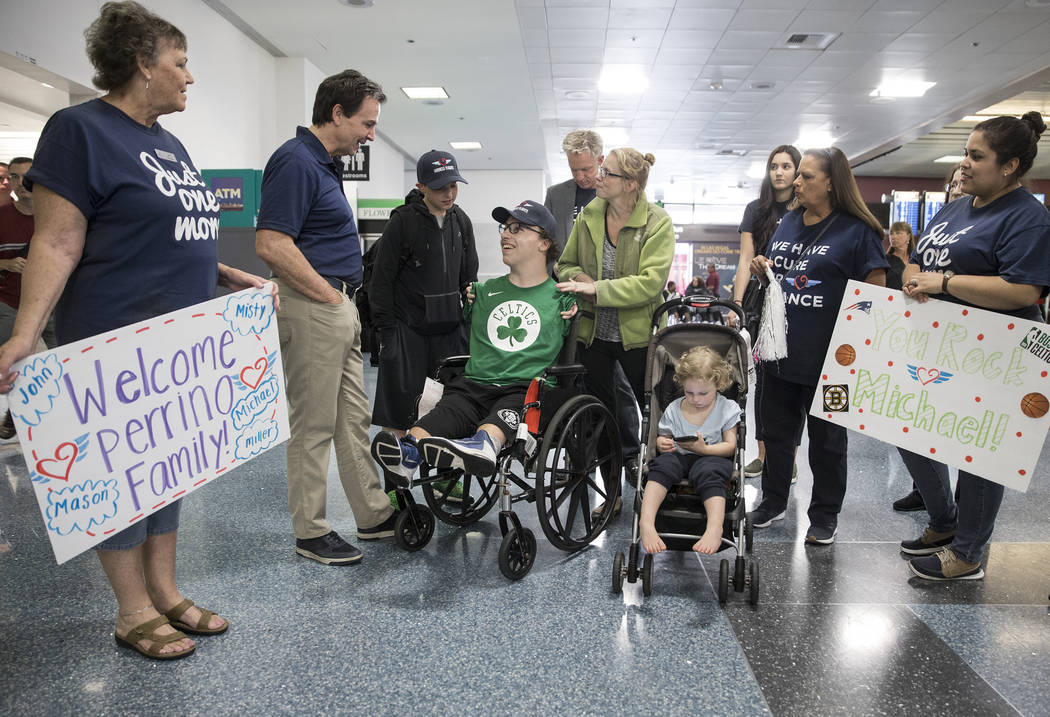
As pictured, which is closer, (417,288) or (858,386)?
(858,386)

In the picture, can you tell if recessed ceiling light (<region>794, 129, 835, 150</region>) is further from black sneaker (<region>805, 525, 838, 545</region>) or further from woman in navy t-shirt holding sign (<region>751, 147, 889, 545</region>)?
black sneaker (<region>805, 525, 838, 545</region>)

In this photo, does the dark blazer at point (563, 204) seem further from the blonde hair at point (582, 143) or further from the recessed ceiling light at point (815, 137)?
the recessed ceiling light at point (815, 137)

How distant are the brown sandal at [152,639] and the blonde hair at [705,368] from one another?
1.78 metres

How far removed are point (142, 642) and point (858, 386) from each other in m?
2.44

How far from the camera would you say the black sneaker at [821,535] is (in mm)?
2750

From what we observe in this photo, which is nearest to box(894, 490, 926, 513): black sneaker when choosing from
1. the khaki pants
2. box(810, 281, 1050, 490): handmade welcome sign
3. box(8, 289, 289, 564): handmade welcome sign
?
box(810, 281, 1050, 490): handmade welcome sign

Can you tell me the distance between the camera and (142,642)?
1.87 meters

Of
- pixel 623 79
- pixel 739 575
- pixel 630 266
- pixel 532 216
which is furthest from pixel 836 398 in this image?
pixel 623 79

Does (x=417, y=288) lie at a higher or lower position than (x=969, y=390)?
higher

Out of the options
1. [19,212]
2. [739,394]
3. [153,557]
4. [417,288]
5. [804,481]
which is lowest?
[804,481]

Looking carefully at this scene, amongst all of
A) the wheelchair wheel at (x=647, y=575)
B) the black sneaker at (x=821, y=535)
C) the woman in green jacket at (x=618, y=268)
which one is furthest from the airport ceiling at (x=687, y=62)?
the wheelchair wheel at (x=647, y=575)

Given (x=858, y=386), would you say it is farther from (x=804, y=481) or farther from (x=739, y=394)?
(x=804, y=481)

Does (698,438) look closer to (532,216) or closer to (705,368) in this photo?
(705,368)

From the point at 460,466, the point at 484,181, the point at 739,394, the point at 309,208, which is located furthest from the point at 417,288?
the point at 484,181
